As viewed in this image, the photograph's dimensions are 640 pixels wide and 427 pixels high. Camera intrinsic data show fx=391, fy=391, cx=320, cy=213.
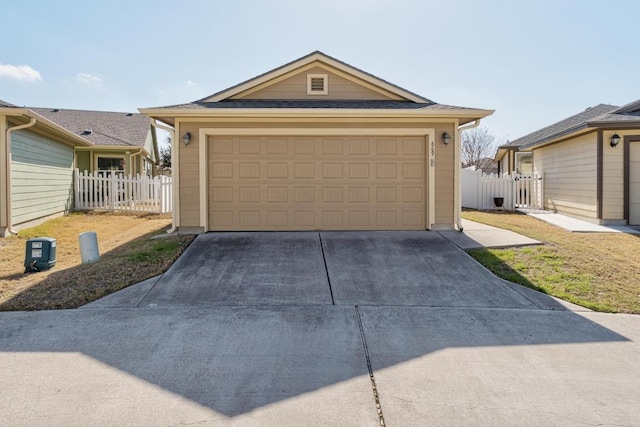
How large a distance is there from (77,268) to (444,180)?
24.1 ft

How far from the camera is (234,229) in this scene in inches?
345

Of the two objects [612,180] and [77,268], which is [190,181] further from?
[612,180]

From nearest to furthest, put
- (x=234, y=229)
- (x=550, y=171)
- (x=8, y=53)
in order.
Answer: (x=234, y=229)
(x=550, y=171)
(x=8, y=53)

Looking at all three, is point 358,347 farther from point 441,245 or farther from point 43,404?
point 441,245

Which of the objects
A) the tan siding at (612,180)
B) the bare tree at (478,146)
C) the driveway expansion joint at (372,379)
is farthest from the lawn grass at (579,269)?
the bare tree at (478,146)

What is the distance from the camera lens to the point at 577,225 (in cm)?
1077

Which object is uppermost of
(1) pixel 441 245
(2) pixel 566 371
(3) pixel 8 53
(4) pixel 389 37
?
(3) pixel 8 53

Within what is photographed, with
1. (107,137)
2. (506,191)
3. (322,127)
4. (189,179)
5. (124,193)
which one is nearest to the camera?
(189,179)

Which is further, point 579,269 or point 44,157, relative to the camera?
point 44,157

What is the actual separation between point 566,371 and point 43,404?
401cm

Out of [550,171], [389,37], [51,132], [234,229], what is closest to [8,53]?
[51,132]

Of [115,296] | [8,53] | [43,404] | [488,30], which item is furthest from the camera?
[8,53]

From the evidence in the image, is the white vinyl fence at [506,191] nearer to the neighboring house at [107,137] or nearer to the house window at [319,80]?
the house window at [319,80]

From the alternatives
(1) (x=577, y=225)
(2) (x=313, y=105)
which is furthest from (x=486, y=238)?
(2) (x=313, y=105)
